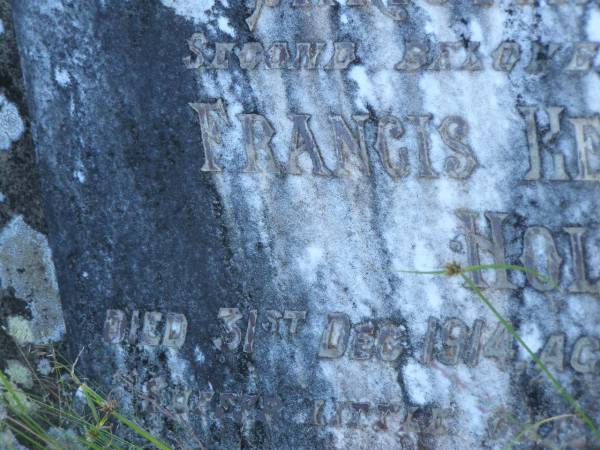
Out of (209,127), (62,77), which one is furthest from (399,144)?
(62,77)

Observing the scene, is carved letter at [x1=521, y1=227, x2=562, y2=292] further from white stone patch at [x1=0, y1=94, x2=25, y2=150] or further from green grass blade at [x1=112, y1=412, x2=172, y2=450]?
white stone patch at [x1=0, y1=94, x2=25, y2=150]

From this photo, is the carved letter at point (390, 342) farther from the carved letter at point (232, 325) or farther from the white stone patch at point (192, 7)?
the white stone patch at point (192, 7)

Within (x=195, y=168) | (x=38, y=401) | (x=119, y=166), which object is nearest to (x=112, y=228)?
(x=119, y=166)

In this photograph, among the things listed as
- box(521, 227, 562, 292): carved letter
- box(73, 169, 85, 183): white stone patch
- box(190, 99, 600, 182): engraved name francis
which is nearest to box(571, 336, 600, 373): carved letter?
box(521, 227, 562, 292): carved letter

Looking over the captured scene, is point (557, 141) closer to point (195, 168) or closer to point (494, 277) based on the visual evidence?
point (494, 277)

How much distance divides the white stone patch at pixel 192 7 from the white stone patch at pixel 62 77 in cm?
30

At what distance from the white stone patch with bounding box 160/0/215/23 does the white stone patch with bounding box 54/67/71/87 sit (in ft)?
1.00

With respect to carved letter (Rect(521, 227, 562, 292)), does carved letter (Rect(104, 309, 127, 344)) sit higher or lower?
lower

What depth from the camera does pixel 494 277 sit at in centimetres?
165

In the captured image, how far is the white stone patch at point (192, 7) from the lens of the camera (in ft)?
5.58

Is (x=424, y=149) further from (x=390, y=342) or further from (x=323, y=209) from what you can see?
(x=390, y=342)

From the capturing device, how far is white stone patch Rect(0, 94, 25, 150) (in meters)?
1.82

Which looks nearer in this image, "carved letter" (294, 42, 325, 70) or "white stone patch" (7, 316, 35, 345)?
"carved letter" (294, 42, 325, 70)

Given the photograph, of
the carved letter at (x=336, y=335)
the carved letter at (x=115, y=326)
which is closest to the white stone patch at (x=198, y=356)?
the carved letter at (x=115, y=326)
